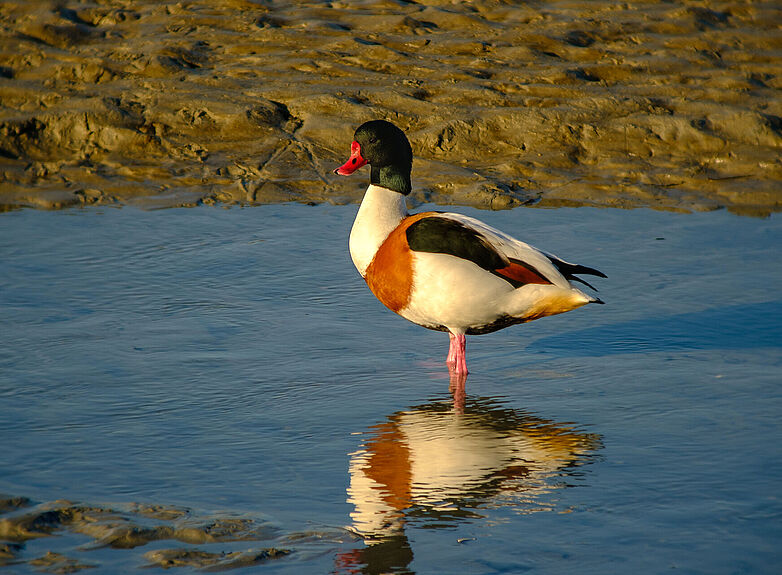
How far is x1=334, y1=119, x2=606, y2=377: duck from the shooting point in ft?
17.4

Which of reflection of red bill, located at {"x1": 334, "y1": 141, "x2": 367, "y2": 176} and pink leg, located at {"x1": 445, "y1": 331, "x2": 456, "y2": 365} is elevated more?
reflection of red bill, located at {"x1": 334, "y1": 141, "x2": 367, "y2": 176}

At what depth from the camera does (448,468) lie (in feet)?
14.1

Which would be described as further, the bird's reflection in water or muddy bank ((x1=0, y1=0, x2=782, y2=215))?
muddy bank ((x1=0, y1=0, x2=782, y2=215))

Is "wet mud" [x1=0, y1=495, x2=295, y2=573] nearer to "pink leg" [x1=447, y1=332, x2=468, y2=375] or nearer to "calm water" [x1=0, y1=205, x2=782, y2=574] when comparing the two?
"calm water" [x1=0, y1=205, x2=782, y2=574]

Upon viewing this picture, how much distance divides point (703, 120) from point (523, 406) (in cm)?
547

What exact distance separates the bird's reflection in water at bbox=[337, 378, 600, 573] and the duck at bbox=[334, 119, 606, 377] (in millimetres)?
492

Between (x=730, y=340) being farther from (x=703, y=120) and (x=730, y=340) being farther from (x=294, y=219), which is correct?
(x=703, y=120)

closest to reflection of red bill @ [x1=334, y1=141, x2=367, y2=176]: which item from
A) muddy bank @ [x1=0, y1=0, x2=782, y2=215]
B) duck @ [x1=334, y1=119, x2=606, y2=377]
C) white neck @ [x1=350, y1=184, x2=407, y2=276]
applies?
white neck @ [x1=350, y1=184, x2=407, y2=276]

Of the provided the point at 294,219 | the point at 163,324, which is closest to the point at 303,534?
the point at 163,324

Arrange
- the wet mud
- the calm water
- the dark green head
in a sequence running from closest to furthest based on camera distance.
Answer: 1. the wet mud
2. the calm water
3. the dark green head

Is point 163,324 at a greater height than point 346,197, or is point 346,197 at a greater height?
point 346,197

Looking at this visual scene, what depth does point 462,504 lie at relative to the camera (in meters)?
3.95

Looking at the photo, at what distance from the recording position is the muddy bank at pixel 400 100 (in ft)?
28.8

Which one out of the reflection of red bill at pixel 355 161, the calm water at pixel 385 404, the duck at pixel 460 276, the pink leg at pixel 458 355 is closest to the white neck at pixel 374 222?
the duck at pixel 460 276
